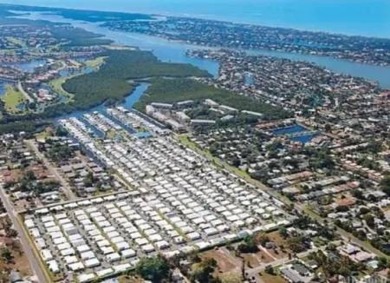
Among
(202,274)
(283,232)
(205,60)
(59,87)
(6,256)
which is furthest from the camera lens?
(205,60)

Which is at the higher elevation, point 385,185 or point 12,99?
point 385,185

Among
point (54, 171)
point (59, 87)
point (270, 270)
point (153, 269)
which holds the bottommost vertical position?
point (59, 87)

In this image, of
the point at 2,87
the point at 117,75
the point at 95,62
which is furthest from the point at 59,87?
the point at 95,62

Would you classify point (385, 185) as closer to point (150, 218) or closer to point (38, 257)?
point (150, 218)

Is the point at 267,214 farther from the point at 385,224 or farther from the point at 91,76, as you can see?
the point at 91,76

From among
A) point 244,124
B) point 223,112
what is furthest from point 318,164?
point 223,112

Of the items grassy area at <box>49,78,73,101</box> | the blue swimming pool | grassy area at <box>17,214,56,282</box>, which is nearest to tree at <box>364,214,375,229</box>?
the blue swimming pool

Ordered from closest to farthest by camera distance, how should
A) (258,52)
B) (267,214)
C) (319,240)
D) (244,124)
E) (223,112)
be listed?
(319,240) < (267,214) < (244,124) < (223,112) < (258,52)
